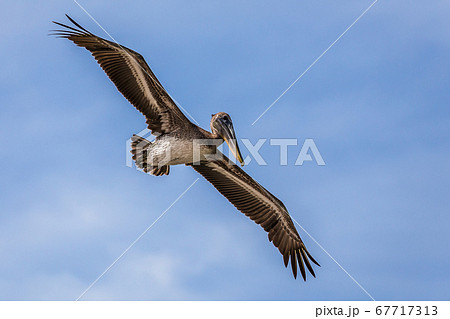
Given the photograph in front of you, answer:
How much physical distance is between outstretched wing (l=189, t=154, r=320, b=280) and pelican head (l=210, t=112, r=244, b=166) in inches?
27.1

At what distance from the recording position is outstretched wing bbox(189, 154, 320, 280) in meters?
13.6

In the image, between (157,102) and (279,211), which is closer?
(157,102)

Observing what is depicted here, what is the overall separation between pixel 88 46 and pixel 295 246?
18.5 feet

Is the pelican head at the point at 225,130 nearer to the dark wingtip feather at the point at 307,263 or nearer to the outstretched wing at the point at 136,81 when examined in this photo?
the outstretched wing at the point at 136,81

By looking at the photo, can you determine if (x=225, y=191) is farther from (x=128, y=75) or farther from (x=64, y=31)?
(x=64, y=31)

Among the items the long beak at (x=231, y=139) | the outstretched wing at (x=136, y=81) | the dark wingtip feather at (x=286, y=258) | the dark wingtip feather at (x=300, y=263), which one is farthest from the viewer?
the dark wingtip feather at (x=286, y=258)

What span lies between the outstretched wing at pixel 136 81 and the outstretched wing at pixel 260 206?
156 cm

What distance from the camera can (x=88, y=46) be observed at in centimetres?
1184

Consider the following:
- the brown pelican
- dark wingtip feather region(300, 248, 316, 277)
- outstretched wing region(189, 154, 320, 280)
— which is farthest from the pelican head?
dark wingtip feather region(300, 248, 316, 277)

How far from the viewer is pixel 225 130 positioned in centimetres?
1290

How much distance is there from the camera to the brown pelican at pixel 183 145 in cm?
1191

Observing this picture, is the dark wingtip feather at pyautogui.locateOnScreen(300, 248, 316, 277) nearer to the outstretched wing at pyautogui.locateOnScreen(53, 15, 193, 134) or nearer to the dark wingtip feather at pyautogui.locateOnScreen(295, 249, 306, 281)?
the dark wingtip feather at pyautogui.locateOnScreen(295, 249, 306, 281)

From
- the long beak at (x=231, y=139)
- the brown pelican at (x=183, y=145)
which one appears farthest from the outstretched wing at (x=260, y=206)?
the long beak at (x=231, y=139)
